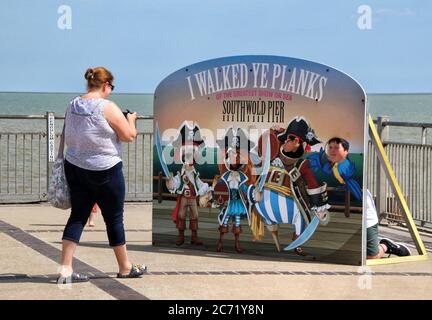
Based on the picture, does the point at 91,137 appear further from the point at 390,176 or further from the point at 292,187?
the point at 390,176

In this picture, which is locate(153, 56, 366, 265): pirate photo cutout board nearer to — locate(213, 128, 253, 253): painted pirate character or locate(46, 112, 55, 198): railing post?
locate(213, 128, 253, 253): painted pirate character

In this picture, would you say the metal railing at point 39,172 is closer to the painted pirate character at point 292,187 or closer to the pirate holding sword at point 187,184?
the pirate holding sword at point 187,184

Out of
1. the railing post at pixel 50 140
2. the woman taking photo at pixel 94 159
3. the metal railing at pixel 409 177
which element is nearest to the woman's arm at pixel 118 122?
the woman taking photo at pixel 94 159

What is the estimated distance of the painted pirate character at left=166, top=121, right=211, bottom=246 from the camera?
970 centimetres

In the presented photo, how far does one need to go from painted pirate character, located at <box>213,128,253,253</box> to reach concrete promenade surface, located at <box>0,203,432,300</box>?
0.37 meters

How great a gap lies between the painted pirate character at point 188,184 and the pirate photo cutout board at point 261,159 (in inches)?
0.4

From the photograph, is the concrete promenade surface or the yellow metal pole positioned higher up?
the yellow metal pole

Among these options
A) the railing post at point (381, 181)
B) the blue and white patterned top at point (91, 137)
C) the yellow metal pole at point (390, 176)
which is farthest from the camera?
the railing post at point (381, 181)

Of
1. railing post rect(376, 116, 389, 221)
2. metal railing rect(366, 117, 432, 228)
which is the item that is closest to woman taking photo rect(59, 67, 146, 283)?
metal railing rect(366, 117, 432, 228)

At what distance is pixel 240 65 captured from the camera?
30.9ft

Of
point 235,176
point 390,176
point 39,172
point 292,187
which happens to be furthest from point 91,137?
point 39,172

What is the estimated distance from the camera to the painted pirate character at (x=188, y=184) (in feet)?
31.8

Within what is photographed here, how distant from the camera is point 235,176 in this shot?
31.1 feet
